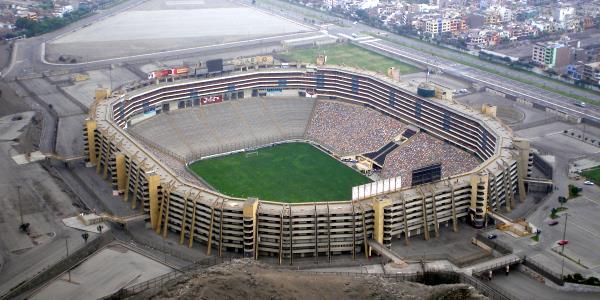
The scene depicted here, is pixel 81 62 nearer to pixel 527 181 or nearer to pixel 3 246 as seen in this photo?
pixel 3 246

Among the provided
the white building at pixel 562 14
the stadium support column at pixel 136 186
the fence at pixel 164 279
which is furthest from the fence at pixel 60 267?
the white building at pixel 562 14

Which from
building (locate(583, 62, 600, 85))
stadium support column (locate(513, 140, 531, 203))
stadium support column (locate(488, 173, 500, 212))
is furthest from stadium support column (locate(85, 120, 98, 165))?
building (locate(583, 62, 600, 85))

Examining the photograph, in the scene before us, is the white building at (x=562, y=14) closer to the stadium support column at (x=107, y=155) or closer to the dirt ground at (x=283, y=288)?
the stadium support column at (x=107, y=155)

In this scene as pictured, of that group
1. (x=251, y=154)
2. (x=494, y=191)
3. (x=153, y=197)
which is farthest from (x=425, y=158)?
(x=153, y=197)

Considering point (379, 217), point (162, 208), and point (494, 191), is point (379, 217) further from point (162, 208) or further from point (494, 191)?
point (162, 208)

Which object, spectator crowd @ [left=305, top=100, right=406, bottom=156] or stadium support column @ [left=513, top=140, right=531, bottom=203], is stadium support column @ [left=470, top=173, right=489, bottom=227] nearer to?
stadium support column @ [left=513, top=140, right=531, bottom=203]
